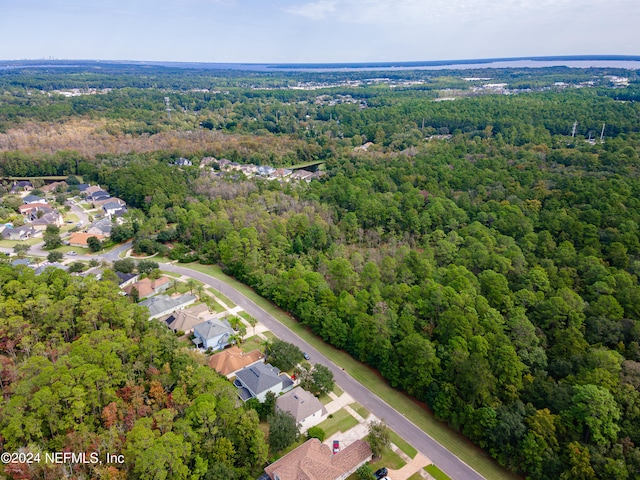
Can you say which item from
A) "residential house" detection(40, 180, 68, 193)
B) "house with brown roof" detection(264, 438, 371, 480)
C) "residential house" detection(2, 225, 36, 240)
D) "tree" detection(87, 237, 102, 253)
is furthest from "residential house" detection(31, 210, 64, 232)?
"house with brown roof" detection(264, 438, 371, 480)

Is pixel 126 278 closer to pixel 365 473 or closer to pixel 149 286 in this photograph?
pixel 149 286

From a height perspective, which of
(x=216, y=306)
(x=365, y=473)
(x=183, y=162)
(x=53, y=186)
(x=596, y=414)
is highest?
(x=183, y=162)

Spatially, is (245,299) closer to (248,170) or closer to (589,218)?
(589,218)

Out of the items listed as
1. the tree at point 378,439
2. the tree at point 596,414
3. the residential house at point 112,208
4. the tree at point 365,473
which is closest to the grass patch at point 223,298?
the tree at point 378,439

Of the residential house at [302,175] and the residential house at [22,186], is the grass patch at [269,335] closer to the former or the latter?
the residential house at [302,175]

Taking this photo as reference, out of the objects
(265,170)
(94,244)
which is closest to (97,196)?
(94,244)

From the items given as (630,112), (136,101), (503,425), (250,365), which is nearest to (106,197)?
(250,365)
